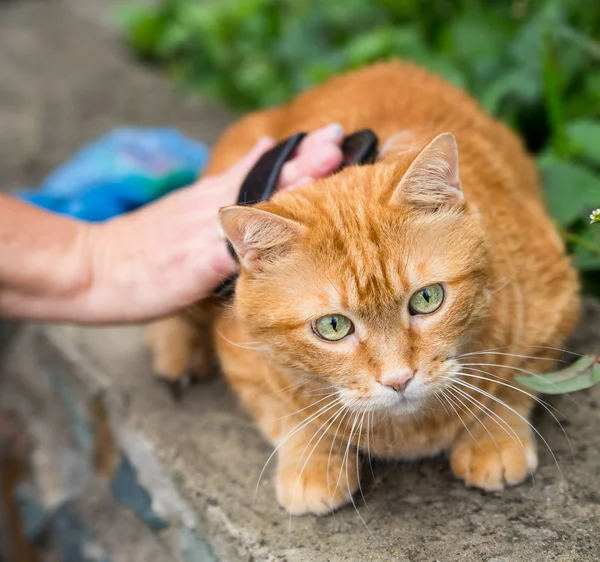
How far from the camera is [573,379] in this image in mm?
1619

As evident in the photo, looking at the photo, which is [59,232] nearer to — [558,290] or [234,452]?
[234,452]

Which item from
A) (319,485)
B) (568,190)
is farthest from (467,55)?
(319,485)

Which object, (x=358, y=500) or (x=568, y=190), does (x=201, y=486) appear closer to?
(x=358, y=500)

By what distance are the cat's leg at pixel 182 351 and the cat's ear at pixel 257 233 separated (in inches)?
34.0

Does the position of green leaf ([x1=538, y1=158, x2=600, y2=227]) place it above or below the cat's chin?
above

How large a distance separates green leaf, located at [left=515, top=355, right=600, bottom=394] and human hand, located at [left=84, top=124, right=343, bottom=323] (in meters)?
0.72

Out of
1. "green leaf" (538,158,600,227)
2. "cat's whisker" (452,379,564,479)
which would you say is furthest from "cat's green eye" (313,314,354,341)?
"green leaf" (538,158,600,227)

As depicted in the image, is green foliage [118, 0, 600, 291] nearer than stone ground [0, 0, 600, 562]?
Answer: No

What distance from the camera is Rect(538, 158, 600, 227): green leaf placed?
244 centimetres

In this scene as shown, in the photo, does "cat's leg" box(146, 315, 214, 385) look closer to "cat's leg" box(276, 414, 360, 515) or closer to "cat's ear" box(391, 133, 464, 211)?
"cat's leg" box(276, 414, 360, 515)

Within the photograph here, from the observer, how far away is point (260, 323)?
1657 millimetres

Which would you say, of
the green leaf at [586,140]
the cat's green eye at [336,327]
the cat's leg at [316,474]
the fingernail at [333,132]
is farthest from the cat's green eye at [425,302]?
the green leaf at [586,140]

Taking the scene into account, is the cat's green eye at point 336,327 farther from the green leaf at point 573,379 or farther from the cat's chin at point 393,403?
the green leaf at point 573,379

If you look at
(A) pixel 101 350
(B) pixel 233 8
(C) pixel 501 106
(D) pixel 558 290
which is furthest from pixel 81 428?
(B) pixel 233 8
